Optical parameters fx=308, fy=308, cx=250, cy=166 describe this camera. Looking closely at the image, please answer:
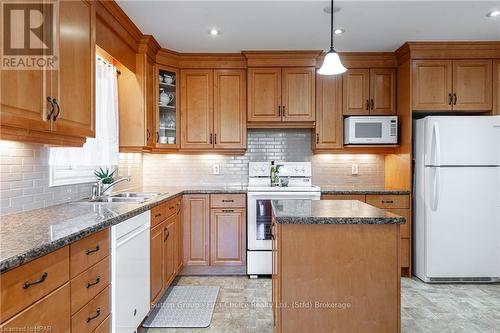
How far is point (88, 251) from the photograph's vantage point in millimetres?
1485

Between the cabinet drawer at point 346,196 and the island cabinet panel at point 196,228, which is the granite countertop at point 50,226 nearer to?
the island cabinet panel at point 196,228

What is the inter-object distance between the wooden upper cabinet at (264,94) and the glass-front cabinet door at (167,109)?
2.91 ft

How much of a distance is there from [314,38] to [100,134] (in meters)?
2.31

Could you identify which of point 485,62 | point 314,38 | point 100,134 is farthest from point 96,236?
point 485,62

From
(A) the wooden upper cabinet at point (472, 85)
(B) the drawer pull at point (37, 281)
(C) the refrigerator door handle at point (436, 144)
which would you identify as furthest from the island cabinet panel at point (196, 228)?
(A) the wooden upper cabinet at point (472, 85)

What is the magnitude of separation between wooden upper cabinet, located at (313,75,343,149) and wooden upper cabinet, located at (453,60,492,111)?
4.00 ft

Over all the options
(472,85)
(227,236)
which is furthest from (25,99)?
(472,85)

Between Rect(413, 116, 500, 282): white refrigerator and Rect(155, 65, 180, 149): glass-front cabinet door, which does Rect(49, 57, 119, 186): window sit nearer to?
Rect(155, 65, 180, 149): glass-front cabinet door

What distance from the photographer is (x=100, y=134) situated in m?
2.80

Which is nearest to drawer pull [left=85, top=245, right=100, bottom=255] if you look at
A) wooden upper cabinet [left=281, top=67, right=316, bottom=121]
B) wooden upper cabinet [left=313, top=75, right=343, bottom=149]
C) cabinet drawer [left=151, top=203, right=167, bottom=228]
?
cabinet drawer [left=151, top=203, right=167, bottom=228]

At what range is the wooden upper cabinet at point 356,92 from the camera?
3645mm

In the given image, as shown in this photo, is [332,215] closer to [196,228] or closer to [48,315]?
[48,315]

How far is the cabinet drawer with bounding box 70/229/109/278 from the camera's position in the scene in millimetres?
1374

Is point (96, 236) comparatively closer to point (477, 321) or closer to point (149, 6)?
point (149, 6)
